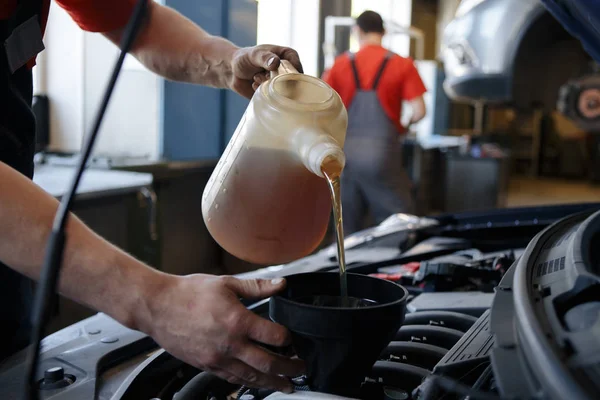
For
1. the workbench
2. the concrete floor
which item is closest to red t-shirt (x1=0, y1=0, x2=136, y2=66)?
the workbench

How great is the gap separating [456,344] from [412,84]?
9.80 ft

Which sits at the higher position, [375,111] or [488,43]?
[488,43]

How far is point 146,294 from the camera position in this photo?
0.65 metres

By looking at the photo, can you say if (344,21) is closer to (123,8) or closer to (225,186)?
(123,8)

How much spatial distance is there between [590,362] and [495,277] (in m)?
0.70

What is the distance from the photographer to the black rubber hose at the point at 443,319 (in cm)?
96

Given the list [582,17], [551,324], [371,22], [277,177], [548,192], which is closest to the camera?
[551,324]

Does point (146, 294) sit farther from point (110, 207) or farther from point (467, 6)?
point (467, 6)

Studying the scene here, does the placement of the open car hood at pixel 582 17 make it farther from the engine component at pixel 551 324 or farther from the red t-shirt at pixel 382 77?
the red t-shirt at pixel 382 77

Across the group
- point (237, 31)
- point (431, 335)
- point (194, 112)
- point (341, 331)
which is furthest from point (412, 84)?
point (341, 331)

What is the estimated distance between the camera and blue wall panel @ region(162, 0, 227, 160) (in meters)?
3.40

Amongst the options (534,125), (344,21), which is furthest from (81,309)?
(534,125)

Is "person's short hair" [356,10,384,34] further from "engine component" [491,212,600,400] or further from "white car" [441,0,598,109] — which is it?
"engine component" [491,212,600,400]

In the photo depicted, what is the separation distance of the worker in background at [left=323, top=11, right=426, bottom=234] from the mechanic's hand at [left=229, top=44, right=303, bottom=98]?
8.06 ft
